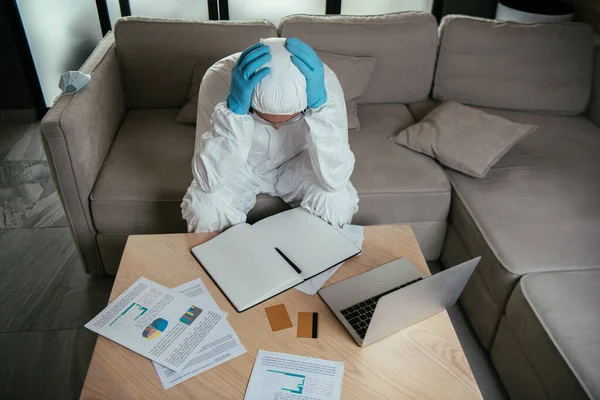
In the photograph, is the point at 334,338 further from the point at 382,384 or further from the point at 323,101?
the point at 323,101

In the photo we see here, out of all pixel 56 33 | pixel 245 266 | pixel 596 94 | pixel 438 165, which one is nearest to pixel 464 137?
pixel 438 165

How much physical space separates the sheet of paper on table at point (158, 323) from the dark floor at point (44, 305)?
1.56ft

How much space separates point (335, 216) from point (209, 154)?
1.43 ft

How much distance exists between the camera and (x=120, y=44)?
6.53ft

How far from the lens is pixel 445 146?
1829mm

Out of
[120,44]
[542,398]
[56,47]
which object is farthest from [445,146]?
[56,47]

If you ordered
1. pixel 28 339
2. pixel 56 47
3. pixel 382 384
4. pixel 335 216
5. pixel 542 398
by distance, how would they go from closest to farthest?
pixel 382 384 → pixel 542 398 → pixel 335 216 → pixel 28 339 → pixel 56 47

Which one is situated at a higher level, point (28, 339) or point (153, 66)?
point (153, 66)

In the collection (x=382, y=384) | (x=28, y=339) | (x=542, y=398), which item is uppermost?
(x=382, y=384)

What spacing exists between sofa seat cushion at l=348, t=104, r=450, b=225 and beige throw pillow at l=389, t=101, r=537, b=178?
55 millimetres

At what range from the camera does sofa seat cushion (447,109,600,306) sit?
1434 mm

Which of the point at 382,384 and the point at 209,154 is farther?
the point at 209,154

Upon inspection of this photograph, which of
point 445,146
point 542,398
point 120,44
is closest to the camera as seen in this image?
point 542,398

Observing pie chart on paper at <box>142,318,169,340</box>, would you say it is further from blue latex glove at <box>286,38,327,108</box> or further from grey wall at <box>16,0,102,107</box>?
grey wall at <box>16,0,102,107</box>
